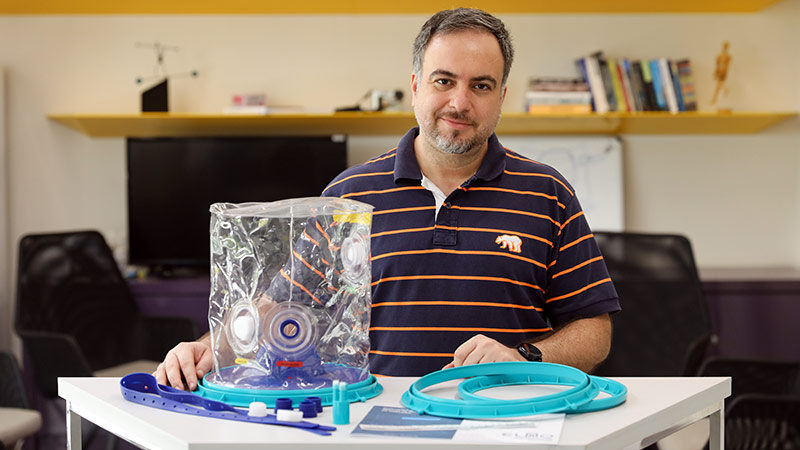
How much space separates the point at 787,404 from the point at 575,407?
1799 millimetres

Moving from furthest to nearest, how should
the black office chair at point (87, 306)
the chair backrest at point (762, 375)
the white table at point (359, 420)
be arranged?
the black office chair at point (87, 306)
the chair backrest at point (762, 375)
the white table at point (359, 420)

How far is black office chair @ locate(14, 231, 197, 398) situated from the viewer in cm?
320

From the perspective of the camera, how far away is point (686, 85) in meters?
3.70

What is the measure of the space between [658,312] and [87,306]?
7.13 ft

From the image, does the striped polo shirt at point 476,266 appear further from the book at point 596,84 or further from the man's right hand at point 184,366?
the book at point 596,84

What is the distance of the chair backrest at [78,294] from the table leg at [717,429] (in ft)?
8.72

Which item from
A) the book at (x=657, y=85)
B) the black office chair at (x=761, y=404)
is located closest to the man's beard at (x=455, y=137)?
the black office chair at (x=761, y=404)

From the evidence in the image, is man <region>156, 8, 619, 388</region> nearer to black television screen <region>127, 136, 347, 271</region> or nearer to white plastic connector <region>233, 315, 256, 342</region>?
white plastic connector <region>233, 315, 256, 342</region>

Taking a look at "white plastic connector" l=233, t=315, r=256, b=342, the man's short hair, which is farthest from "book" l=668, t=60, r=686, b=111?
"white plastic connector" l=233, t=315, r=256, b=342

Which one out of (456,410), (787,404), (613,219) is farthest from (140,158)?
(456,410)

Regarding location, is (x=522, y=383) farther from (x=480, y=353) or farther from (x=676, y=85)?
(x=676, y=85)

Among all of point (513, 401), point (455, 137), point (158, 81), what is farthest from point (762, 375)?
point (158, 81)

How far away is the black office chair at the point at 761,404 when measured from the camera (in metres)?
2.45

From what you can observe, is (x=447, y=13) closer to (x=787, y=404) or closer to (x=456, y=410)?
(x=456, y=410)
